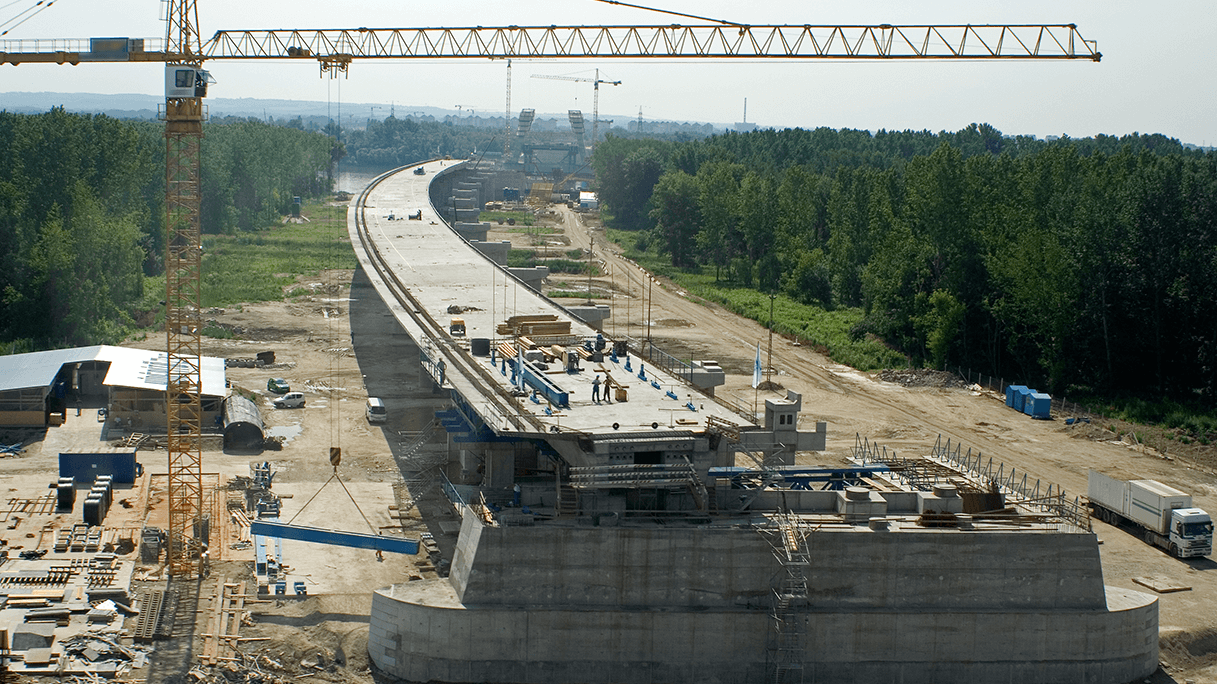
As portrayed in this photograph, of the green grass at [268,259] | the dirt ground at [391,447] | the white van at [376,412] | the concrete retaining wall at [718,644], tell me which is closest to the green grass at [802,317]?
the dirt ground at [391,447]

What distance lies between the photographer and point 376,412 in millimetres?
68625

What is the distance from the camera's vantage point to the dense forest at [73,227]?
86.3 meters

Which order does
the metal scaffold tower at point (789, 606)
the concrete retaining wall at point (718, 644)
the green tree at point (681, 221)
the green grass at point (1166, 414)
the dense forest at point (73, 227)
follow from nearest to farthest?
the concrete retaining wall at point (718, 644)
the metal scaffold tower at point (789, 606)
the green grass at point (1166, 414)
the dense forest at point (73, 227)
the green tree at point (681, 221)

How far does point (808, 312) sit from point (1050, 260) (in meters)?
31.3

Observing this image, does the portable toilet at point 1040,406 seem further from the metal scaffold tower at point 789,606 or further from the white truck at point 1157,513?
the metal scaffold tower at point 789,606

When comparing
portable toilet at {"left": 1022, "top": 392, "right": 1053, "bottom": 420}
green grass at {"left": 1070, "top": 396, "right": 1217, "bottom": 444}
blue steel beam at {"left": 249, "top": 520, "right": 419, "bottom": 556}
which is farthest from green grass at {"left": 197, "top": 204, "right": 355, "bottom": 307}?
green grass at {"left": 1070, "top": 396, "right": 1217, "bottom": 444}

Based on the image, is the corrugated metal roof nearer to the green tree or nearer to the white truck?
the white truck

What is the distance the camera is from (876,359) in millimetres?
90625

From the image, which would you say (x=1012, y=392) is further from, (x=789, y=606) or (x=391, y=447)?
(x=789, y=606)

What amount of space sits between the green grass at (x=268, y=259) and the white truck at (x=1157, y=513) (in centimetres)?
7377

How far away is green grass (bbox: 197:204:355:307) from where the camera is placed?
110812 millimetres

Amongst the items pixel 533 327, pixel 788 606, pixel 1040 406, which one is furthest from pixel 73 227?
pixel 788 606

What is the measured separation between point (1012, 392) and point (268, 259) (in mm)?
85885

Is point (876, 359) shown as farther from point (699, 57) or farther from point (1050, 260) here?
point (699, 57)
